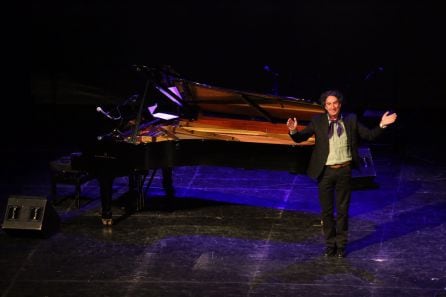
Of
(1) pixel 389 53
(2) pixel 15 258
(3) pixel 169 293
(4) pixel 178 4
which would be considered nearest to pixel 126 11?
(4) pixel 178 4

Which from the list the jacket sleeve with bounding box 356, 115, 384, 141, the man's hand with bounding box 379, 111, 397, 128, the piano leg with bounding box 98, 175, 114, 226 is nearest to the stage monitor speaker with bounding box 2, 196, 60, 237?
the piano leg with bounding box 98, 175, 114, 226

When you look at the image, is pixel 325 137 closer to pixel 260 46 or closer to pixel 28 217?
pixel 28 217

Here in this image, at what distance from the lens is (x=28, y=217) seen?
8.01 metres

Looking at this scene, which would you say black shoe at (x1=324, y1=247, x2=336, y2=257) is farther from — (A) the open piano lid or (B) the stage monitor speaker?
(B) the stage monitor speaker

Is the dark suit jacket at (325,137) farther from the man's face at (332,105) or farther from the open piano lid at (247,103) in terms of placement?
the open piano lid at (247,103)

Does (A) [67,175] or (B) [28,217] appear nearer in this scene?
(B) [28,217]

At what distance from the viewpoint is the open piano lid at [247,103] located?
8.41 metres

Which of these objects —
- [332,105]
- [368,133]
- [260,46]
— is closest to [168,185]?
[332,105]

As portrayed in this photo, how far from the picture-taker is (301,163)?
7.88m

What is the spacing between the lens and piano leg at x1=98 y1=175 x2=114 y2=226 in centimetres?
809

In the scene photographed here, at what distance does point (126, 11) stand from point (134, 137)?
597cm

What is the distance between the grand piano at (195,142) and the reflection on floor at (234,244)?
0.67 m

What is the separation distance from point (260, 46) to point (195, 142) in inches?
219

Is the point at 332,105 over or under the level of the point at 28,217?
over
